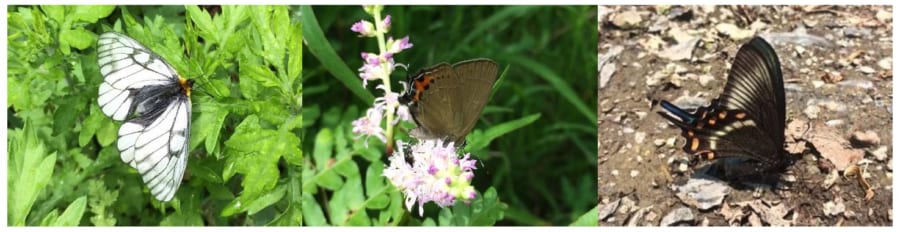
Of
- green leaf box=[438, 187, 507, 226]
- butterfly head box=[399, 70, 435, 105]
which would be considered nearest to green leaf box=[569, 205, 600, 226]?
green leaf box=[438, 187, 507, 226]

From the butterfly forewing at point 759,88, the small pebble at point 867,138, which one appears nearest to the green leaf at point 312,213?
the butterfly forewing at point 759,88

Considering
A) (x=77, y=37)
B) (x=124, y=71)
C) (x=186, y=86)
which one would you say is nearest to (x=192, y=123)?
(x=186, y=86)

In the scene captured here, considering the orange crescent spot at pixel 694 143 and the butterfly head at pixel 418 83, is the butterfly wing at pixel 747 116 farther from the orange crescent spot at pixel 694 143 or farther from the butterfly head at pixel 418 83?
the butterfly head at pixel 418 83

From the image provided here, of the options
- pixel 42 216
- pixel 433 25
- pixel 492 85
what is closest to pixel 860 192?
pixel 492 85

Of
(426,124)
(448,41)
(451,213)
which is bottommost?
(451,213)

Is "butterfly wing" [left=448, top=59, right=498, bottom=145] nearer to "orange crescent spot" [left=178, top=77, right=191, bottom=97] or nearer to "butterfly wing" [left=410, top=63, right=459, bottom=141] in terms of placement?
"butterfly wing" [left=410, top=63, right=459, bottom=141]

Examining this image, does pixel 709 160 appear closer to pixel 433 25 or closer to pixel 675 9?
pixel 675 9

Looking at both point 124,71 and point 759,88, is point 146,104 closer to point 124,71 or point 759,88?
point 124,71
